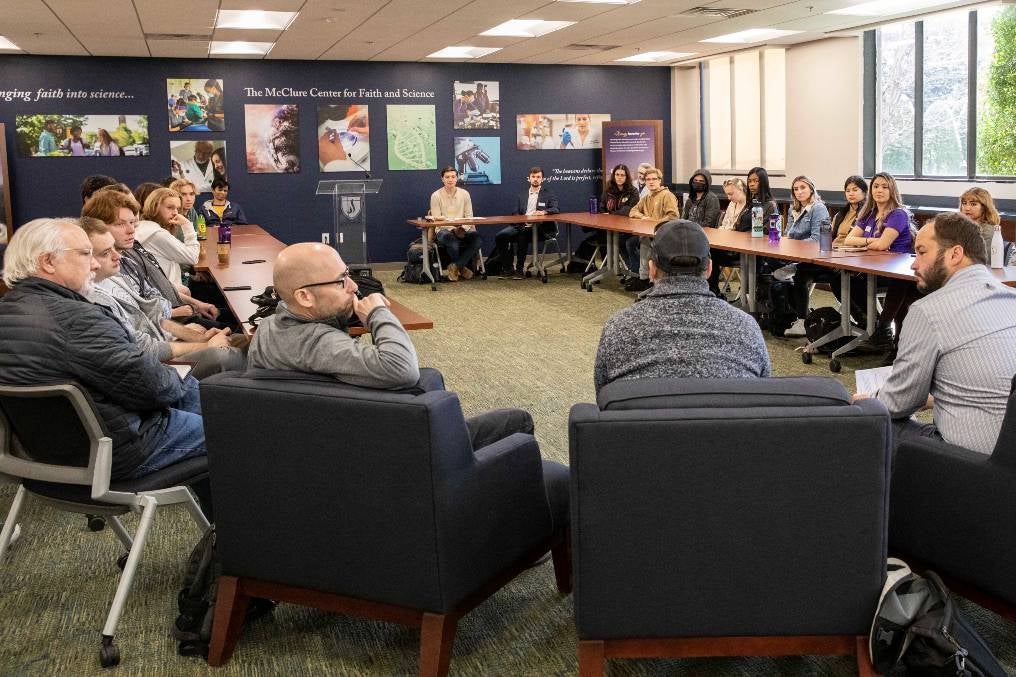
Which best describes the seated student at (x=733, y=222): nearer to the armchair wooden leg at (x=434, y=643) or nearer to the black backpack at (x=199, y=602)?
the black backpack at (x=199, y=602)

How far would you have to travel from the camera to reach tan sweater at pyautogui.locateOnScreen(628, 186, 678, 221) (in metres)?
10.9

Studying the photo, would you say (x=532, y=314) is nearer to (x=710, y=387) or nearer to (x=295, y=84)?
(x=295, y=84)

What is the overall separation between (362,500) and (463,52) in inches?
415

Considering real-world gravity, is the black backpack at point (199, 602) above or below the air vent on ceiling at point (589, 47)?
below

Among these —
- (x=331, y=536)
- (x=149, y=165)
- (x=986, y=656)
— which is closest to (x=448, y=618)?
(x=331, y=536)

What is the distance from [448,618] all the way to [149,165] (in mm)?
11093

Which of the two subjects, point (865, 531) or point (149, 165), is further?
point (149, 165)

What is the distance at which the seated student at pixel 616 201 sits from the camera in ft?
38.6

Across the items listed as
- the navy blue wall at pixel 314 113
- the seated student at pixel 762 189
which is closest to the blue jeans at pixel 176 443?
the seated student at pixel 762 189

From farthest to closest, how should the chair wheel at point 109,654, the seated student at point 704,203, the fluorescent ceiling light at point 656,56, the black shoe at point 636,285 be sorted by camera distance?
the fluorescent ceiling light at point 656,56 → the black shoe at point 636,285 → the seated student at point 704,203 → the chair wheel at point 109,654

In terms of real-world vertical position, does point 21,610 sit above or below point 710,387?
Answer: below

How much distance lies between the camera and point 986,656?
7.63 ft

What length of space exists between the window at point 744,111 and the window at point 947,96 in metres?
1.64

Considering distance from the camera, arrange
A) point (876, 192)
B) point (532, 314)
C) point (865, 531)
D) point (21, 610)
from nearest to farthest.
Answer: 1. point (865, 531)
2. point (21, 610)
3. point (876, 192)
4. point (532, 314)
